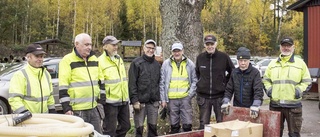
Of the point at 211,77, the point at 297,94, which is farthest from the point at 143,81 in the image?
the point at 297,94

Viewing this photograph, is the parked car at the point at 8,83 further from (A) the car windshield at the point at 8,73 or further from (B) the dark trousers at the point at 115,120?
(B) the dark trousers at the point at 115,120

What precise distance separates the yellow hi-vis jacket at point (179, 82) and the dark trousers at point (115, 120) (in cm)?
85

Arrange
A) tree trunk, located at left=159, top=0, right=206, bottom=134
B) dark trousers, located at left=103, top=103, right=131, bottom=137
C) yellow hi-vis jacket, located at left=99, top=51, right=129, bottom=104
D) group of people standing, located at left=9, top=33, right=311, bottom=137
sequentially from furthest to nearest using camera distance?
tree trunk, located at left=159, top=0, right=206, bottom=134, dark trousers, located at left=103, top=103, right=131, bottom=137, yellow hi-vis jacket, located at left=99, top=51, right=129, bottom=104, group of people standing, located at left=9, top=33, right=311, bottom=137

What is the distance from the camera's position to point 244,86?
5.96 m

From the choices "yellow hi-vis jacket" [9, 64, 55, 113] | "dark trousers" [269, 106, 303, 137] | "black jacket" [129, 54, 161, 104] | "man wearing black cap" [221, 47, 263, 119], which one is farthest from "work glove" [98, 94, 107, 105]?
"dark trousers" [269, 106, 303, 137]

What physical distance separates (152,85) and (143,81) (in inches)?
6.7

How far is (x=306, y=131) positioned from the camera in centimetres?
905

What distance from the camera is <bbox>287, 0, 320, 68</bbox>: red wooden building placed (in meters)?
16.2

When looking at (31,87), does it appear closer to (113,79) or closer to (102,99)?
(102,99)

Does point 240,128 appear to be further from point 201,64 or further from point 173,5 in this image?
point 173,5

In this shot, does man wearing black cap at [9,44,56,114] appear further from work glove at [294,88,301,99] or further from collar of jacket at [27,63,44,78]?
work glove at [294,88,301,99]

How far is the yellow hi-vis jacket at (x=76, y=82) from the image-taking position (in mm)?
5566

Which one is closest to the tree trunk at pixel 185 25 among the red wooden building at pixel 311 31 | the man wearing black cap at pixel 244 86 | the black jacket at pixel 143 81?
the black jacket at pixel 143 81

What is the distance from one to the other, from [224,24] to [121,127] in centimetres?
3780
